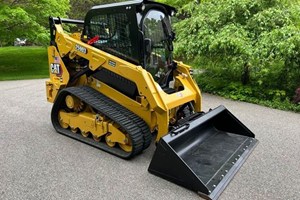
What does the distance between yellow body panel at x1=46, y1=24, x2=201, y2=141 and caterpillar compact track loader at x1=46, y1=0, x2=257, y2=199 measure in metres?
0.01

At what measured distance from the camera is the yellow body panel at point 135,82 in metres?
3.55

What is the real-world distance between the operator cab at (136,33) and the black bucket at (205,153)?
3.15 ft

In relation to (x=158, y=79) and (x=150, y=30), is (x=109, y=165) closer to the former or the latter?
(x=158, y=79)

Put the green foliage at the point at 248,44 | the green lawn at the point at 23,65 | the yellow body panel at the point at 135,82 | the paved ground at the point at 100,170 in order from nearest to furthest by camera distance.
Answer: the paved ground at the point at 100,170 < the yellow body panel at the point at 135,82 < the green foliage at the point at 248,44 < the green lawn at the point at 23,65

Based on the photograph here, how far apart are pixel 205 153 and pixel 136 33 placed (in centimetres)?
173

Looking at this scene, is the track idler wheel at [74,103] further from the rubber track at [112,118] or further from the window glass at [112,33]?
the window glass at [112,33]

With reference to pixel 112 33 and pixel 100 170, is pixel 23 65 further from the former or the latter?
pixel 100 170

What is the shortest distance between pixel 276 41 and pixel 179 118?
3.41 m

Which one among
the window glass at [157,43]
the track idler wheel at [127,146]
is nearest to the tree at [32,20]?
the window glass at [157,43]

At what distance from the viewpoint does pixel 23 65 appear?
14102 mm

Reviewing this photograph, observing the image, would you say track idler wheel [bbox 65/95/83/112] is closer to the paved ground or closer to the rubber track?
the rubber track

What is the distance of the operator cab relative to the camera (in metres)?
3.75

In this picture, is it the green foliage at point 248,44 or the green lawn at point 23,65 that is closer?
the green foliage at point 248,44

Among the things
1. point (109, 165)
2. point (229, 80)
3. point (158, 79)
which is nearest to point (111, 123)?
point (109, 165)
